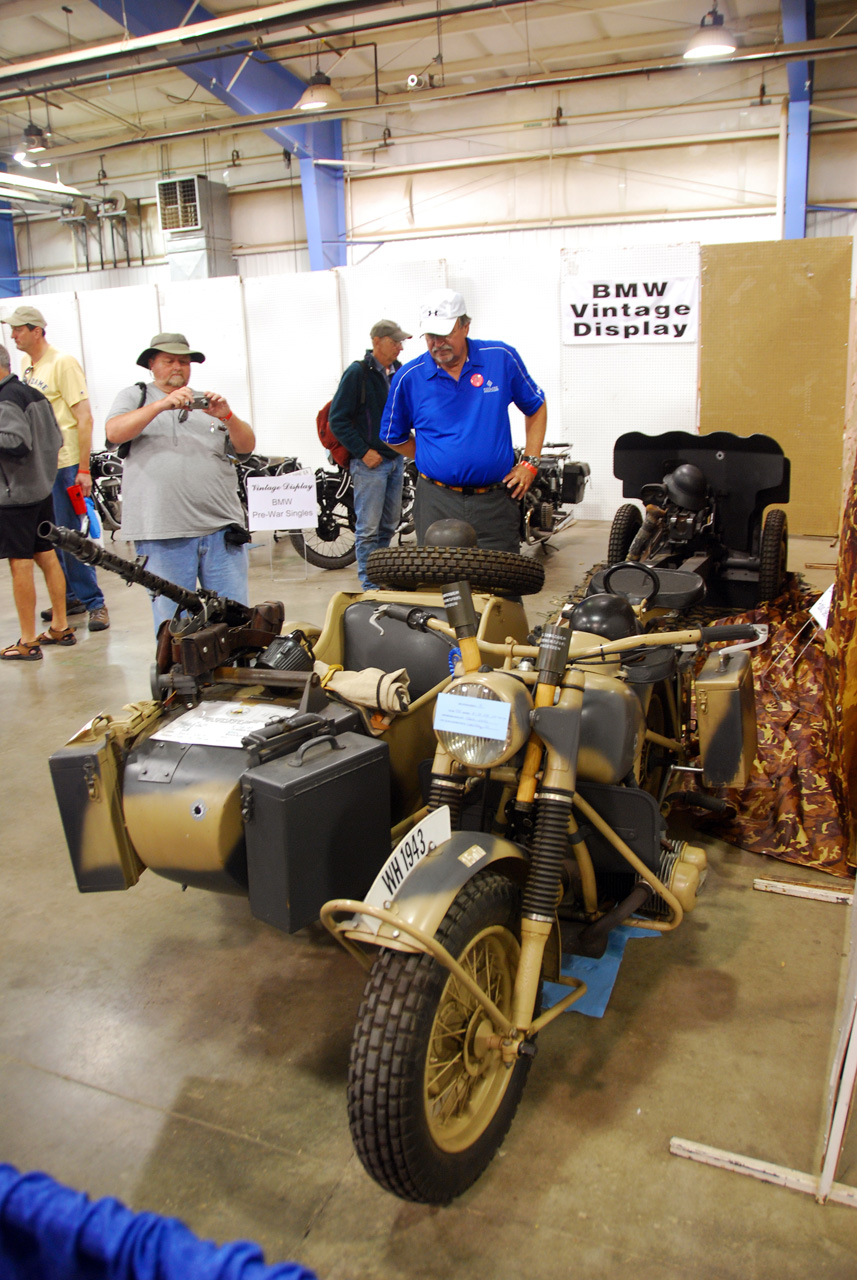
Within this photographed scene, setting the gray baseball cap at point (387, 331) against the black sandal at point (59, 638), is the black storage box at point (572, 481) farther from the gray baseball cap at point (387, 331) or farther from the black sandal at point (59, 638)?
the black sandal at point (59, 638)

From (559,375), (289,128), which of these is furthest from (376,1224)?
(289,128)

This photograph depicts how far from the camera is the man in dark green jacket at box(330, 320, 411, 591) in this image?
5.21 metres

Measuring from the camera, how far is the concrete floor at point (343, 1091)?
1.52 m

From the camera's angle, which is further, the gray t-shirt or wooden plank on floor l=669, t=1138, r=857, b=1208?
the gray t-shirt

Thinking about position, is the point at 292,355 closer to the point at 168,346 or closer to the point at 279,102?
the point at 279,102

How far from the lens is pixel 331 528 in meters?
7.31

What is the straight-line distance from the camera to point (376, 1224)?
1.56 meters

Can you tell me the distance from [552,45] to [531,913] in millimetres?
11644

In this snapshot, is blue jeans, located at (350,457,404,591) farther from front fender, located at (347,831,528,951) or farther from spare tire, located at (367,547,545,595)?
front fender, located at (347,831,528,951)

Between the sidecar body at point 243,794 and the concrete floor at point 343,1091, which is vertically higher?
the sidecar body at point 243,794

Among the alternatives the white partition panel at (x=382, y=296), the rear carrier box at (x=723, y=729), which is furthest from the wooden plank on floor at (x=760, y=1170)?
the white partition panel at (x=382, y=296)

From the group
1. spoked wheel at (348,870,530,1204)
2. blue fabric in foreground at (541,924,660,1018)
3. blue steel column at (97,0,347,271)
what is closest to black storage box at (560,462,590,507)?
blue steel column at (97,0,347,271)

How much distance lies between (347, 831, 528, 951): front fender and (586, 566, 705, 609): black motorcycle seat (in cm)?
123

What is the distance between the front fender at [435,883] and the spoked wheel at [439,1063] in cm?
3
